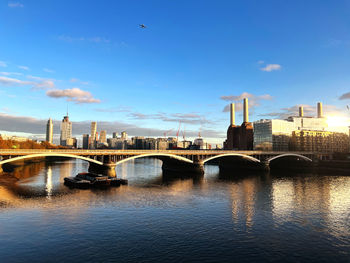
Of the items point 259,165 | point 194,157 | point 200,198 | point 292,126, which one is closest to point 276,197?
point 200,198

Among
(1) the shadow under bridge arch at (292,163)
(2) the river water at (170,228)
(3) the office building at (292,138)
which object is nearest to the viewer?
(2) the river water at (170,228)

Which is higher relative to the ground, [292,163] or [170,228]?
[170,228]

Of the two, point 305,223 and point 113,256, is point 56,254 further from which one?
point 305,223

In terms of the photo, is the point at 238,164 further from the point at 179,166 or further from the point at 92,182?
the point at 92,182

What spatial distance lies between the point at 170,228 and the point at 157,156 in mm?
79994

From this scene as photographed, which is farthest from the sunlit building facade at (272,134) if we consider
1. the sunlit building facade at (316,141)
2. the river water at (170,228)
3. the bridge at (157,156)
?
the river water at (170,228)

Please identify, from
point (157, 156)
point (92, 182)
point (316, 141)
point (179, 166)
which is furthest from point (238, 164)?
point (92, 182)

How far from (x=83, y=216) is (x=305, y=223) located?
31.2m

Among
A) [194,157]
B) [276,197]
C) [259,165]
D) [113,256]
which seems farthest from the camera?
[259,165]

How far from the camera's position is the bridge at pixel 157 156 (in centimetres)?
6519

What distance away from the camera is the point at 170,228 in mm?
31531

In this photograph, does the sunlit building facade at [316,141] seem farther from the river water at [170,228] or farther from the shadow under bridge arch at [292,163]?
the river water at [170,228]

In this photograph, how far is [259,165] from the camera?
123m

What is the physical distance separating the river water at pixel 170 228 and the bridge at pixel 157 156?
15490 millimetres
